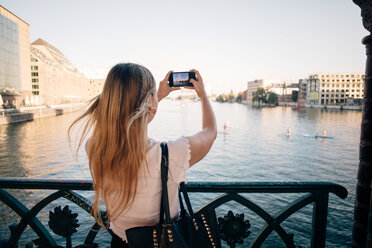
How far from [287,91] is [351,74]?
45.1 meters

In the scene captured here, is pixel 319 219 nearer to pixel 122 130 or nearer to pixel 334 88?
pixel 122 130

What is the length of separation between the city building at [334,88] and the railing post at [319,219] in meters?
171

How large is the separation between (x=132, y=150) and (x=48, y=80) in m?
108

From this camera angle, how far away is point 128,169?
51.3 inches

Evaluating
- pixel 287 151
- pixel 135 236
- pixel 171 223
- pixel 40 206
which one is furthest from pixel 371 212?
pixel 287 151

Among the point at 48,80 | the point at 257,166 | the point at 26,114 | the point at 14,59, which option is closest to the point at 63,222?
the point at 257,166

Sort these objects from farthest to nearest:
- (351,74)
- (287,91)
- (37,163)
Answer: (287,91) < (351,74) < (37,163)

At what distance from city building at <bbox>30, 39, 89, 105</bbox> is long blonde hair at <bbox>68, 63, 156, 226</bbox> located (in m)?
86.2

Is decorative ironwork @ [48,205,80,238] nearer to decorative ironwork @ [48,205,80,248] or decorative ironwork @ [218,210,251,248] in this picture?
decorative ironwork @ [48,205,80,248]

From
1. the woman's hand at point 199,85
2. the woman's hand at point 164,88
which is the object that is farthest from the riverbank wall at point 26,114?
the woman's hand at point 199,85

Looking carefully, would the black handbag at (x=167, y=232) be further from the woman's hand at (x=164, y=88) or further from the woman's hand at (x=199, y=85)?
the woman's hand at (x=164, y=88)

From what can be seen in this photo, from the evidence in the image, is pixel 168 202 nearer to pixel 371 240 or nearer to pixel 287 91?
pixel 371 240

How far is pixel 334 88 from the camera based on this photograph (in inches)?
6058

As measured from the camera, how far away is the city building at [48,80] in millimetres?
90688
